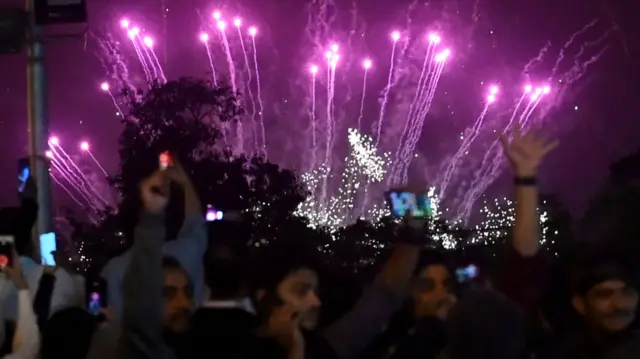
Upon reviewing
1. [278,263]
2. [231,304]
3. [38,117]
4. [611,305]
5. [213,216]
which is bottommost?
[611,305]

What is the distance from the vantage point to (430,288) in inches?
199

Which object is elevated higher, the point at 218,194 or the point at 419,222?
the point at 218,194

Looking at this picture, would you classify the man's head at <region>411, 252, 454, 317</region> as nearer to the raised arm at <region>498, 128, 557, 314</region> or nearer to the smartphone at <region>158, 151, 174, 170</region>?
the raised arm at <region>498, 128, 557, 314</region>

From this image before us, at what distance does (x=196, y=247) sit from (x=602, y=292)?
2149 millimetres

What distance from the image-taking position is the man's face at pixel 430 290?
16.4 feet

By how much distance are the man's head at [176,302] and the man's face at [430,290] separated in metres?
1.17

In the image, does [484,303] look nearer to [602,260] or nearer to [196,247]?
[602,260]

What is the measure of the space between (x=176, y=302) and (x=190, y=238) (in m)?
1.40

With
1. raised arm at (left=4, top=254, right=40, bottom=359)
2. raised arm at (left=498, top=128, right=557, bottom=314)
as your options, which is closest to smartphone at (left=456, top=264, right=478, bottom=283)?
raised arm at (left=498, top=128, right=557, bottom=314)

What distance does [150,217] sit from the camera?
12.7 ft

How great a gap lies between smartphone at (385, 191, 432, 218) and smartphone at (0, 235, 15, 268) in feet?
6.69

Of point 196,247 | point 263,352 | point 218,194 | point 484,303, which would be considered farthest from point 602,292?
point 218,194

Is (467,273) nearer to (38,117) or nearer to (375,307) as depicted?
(375,307)

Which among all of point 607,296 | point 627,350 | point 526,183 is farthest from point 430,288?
point 627,350
